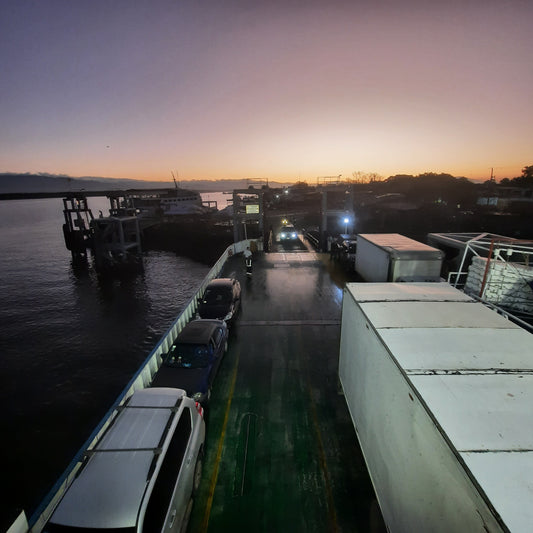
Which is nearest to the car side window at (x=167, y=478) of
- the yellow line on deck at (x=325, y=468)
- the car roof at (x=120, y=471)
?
the car roof at (x=120, y=471)

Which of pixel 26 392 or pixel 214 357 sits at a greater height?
pixel 214 357

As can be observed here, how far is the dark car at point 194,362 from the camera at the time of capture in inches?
314

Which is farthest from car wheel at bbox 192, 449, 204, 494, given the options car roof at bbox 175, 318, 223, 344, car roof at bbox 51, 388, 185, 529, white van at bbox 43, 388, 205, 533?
car roof at bbox 175, 318, 223, 344

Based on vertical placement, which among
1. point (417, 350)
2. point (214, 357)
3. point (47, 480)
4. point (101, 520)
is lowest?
point (47, 480)

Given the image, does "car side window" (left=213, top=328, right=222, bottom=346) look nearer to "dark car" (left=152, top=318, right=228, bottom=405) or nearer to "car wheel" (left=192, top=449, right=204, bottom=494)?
"dark car" (left=152, top=318, right=228, bottom=405)

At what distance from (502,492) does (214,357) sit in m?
7.66

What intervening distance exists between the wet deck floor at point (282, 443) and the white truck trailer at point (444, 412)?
3.57ft

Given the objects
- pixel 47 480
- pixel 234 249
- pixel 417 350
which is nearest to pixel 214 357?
pixel 417 350

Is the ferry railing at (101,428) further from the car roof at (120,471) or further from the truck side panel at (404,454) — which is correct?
the truck side panel at (404,454)

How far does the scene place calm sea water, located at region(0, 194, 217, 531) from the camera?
41.1ft

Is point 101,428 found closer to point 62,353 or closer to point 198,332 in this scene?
point 198,332

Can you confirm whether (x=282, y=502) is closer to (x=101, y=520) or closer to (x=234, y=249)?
(x=101, y=520)

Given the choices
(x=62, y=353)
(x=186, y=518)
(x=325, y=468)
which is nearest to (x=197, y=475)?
(x=186, y=518)

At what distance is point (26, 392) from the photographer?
16.3 m
